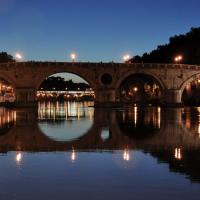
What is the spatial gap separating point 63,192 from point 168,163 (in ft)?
18.6

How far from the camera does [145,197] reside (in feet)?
37.2

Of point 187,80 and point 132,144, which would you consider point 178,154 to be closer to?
point 132,144

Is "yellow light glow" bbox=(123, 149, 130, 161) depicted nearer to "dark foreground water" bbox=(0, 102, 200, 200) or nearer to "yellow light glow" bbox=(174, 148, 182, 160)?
"dark foreground water" bbox=(0, 102, 200, 200)

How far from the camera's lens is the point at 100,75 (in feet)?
265

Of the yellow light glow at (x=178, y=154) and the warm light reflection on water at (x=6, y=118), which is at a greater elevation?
the warm light reflection on water at (x=6, y=118)

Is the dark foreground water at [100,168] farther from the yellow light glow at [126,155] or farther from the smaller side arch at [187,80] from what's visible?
the smaller side arch at [187,80]

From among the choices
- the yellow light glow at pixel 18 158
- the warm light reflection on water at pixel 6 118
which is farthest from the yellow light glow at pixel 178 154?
the warm light reflection on water at pixel 6 118

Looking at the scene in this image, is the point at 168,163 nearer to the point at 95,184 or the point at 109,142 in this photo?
the point at 95,184

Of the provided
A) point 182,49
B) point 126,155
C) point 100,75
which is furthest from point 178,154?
point 182,49

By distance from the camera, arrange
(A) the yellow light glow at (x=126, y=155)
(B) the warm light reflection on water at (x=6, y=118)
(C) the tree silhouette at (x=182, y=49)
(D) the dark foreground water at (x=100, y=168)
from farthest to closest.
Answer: (C) the tree silhouette at (x=182, y=49)
(B) the warm light reflection on water at (x=6, y=118)
(A) the yellow light glow at (x=126, y=155)
(D) the dark foreground water at (x=100, y=168)

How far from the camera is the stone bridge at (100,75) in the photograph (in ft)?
255

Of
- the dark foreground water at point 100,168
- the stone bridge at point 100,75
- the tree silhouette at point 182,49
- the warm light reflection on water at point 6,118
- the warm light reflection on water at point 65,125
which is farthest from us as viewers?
the tree silhouette at point 182,49

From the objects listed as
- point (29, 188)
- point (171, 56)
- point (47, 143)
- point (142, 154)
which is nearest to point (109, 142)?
point (47, 143)

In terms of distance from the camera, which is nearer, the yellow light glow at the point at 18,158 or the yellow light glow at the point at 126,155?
the yellow light glow at the point at 18,158
